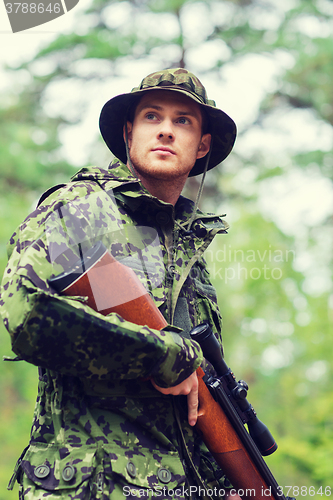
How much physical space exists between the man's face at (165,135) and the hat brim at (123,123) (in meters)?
0.09

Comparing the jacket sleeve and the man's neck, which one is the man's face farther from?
the jacket sleeve

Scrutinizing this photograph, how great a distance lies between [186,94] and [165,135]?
12.7 inches

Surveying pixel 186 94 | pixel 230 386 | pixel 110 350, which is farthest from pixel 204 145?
pixel 110 350

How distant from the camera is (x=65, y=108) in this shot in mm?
12195

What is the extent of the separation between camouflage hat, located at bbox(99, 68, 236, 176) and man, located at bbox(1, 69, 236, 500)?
17.9 inches

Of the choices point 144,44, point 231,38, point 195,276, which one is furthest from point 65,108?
point 195,276

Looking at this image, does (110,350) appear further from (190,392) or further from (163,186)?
(163,186)

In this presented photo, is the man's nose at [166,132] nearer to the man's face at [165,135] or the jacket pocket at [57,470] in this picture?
the man's face at [165,135]

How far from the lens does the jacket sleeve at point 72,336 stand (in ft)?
5.90

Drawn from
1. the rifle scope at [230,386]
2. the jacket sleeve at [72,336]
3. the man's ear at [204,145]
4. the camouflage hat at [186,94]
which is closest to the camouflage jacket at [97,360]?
the jacket sleeve at [72,336]

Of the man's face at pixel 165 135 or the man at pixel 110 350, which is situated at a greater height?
the man's face at pixel 165 135

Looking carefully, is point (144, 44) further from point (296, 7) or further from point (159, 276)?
point (159, 276)

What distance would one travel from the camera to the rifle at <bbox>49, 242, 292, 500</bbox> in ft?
6.45

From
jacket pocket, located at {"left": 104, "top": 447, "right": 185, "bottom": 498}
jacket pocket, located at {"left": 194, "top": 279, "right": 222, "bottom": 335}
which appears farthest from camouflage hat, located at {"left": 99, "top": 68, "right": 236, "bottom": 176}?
jacket pocket, located at {"left": 104, "top": 447, "right": 185, "bottom": 498}
